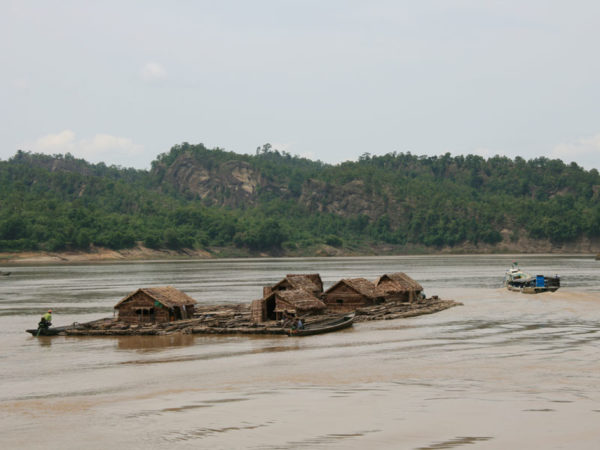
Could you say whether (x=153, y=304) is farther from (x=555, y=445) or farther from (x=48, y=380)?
(x=555, y=445)

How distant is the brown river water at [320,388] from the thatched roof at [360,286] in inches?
201

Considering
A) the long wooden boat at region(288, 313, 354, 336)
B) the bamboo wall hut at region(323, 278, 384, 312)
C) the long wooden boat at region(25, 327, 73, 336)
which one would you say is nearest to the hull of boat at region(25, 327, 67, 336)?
the long wooden boat at region(25, 327, 73, 336)

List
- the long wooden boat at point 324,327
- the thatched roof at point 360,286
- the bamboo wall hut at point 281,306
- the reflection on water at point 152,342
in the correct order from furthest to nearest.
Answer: the thatched roof at point 360,286, the bamboo wall hut at point 281,306, the long wooden boat at point 324,327, the reflection on water at point 152,342

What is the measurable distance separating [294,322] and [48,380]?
1554cm

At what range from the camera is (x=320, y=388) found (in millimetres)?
25844

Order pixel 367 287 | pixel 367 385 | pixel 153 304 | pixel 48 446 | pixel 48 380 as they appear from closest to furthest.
→ pixel 48 446, pixel 367 385, pixel 48 380, pixel 153 304, pixel 367 287

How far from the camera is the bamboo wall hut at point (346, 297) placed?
5147cm

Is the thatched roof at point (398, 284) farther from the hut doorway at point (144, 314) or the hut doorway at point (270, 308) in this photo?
the hut doorway at point (144, 314)

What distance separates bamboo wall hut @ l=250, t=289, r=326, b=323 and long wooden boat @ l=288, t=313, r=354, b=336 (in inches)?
76.2

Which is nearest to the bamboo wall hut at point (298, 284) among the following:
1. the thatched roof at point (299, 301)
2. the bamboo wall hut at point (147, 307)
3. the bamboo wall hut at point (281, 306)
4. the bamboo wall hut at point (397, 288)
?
the thatched roof at point (299, 301)

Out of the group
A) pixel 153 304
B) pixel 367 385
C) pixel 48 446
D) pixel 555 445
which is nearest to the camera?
pixel 555 445

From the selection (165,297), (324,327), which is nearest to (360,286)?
(324,327)

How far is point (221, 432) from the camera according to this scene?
1977 cm

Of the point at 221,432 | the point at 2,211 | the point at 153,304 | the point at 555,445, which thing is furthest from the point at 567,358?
the point at 2,211
